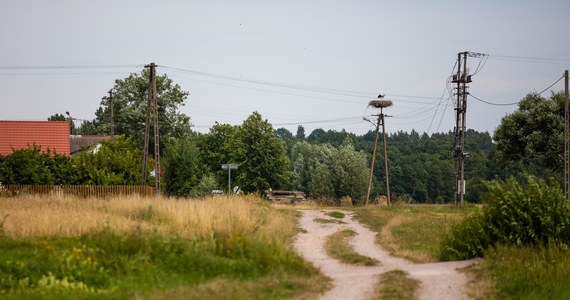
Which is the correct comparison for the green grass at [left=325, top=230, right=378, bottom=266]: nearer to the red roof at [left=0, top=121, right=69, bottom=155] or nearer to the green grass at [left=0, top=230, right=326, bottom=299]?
the green grass at [left=0, top=230, right=326, bottom=299]

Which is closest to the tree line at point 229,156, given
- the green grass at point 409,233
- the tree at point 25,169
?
the tree at point 25,169

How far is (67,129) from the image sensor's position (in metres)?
64.3

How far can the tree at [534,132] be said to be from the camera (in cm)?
5941

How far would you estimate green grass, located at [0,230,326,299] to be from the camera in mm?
14711

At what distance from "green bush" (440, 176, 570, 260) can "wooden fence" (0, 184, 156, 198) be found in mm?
28565

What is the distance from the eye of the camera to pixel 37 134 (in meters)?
63.9

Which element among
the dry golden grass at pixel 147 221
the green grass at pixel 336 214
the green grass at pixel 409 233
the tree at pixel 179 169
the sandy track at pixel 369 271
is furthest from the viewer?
the tree at pixel 179 169

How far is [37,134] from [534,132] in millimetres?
42572

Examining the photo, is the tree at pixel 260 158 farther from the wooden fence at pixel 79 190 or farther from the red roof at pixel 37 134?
the wooden fence at pixel 79 190

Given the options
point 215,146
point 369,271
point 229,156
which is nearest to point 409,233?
point 369,271

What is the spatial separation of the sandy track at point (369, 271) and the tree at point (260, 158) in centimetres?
5279

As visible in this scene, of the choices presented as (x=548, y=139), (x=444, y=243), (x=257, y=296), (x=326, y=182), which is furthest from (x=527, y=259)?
(x=326, y=182)

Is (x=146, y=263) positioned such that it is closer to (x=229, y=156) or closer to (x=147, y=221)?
(x=147, y=221)

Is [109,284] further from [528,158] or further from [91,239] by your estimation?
[528,158]
